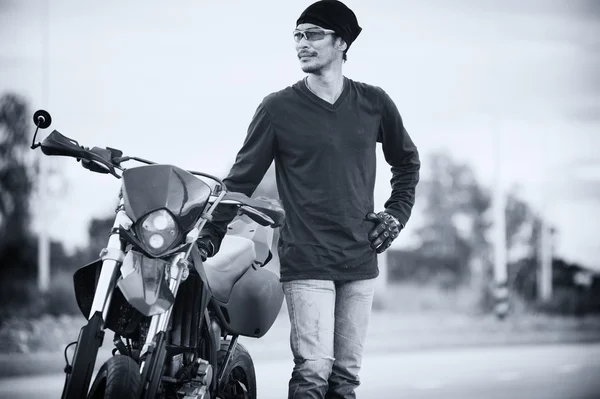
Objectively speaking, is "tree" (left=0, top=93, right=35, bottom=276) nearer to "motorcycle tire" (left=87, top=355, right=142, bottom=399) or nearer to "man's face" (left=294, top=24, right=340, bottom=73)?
"man's face" (left=294, top=24, right=340, bottom=73)

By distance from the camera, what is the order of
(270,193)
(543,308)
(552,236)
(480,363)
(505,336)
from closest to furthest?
1. (480,363)
2. (505,336)
3. (270,193)
4. (543,308)
5. (552,236)

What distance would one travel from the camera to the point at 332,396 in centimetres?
440

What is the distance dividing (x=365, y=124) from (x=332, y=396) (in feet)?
3.97

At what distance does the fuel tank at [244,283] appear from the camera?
13.5ft

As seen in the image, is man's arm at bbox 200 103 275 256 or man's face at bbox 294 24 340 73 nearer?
man's arm at bbox 200 103 275 256

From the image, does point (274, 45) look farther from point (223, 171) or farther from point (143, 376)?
point (143, 376)

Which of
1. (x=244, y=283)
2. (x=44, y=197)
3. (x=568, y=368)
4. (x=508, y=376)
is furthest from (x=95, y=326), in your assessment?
(x=44, y=197)

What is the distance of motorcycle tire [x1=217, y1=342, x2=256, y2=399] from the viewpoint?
4.21m

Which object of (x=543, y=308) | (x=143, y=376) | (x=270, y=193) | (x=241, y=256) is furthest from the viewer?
(x=543, y=308)

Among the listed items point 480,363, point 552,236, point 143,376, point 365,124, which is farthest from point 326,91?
point 552,236

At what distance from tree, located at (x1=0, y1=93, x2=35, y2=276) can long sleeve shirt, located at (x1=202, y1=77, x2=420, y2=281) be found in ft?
60.9

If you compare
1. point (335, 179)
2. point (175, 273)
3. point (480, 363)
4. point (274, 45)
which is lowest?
point (480, 363)

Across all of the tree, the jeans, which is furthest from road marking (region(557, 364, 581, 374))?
the tree

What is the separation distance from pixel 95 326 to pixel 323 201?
1.47 meters
